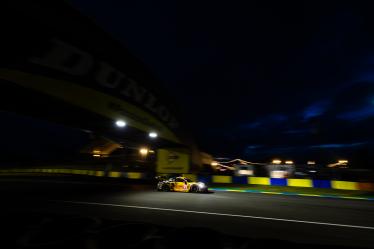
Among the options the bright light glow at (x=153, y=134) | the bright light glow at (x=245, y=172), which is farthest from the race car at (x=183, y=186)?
the bright light glow at (x=245, y=172)

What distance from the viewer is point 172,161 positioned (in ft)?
85.1

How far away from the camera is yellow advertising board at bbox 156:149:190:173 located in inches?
998

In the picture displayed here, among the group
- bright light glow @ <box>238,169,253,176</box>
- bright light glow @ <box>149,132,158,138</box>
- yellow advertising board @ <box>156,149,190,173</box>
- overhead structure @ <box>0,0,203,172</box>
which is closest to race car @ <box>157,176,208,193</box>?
bright light glow @ <box>149,132,158,138</box>

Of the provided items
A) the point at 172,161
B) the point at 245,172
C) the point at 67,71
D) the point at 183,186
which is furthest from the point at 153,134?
the point at 245,172

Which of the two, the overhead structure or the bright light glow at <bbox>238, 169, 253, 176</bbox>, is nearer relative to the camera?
the overhead structure

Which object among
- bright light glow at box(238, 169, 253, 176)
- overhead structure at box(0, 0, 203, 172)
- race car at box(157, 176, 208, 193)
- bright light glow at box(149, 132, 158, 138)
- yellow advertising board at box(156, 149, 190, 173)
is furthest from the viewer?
bright light glow at box(238, 169, 253, 176)

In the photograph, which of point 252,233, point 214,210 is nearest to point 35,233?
point 252,233

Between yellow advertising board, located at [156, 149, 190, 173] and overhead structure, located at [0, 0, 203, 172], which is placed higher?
overhead structure, located at [0, 0, 203, 172]

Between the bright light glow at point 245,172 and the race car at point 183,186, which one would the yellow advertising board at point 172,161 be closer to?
the race car at point 183,186

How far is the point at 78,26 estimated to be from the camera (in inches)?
444

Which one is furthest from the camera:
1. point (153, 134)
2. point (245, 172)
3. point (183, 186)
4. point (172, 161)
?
point (245, 172)

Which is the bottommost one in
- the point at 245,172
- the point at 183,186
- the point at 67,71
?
the point at 183,186

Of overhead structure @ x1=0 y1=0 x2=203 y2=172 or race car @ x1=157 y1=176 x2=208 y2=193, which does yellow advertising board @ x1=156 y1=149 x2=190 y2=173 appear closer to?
race car @ x1=157 y1=176 x2=208 y2=193

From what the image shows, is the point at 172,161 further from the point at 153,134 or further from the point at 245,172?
the point at 245,172
